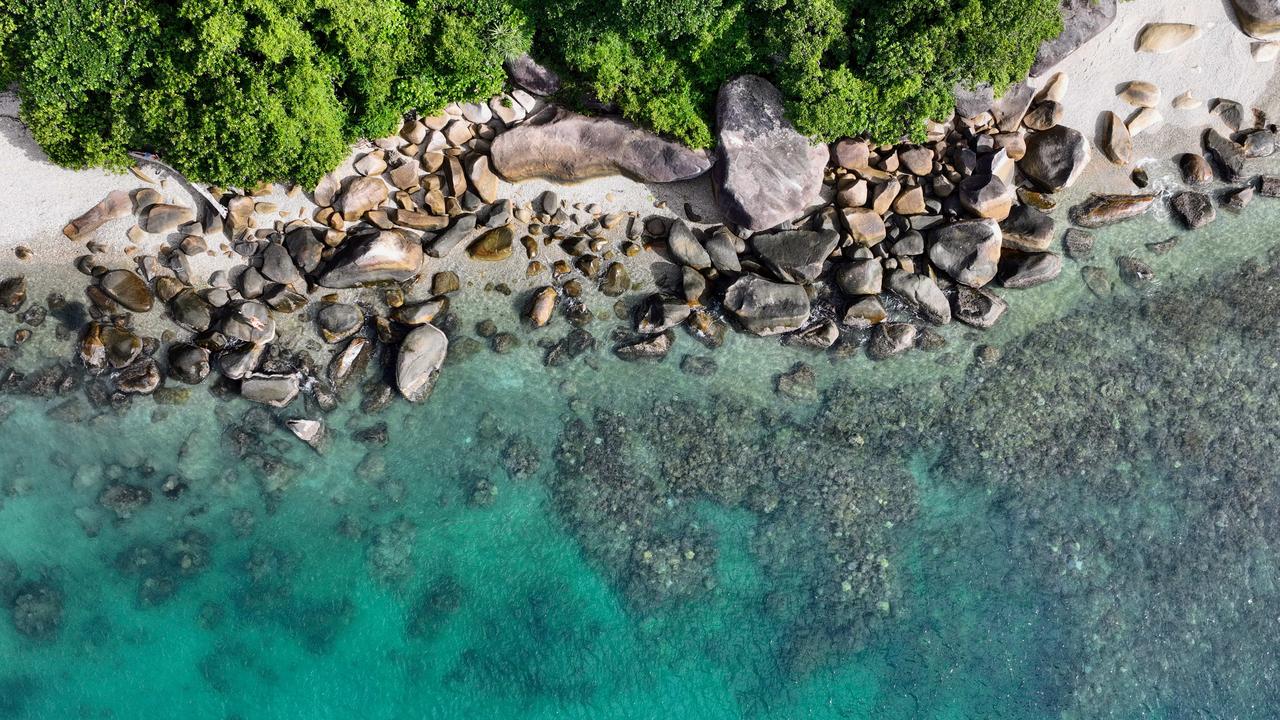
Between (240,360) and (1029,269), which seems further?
(1029,269)

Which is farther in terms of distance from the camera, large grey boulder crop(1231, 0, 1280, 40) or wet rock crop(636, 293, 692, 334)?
large grey boulder crop(1231, 0, 1280, 40)

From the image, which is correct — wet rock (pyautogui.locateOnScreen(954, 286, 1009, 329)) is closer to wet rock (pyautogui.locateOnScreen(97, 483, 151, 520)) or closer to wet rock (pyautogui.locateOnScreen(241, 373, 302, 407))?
wet rock (pyautogui.locateOnScreen(241, 373, 302, 407))

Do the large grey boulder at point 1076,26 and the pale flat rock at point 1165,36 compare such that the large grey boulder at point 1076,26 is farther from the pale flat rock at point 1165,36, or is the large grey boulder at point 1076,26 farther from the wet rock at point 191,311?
the wet rock at point 191,311

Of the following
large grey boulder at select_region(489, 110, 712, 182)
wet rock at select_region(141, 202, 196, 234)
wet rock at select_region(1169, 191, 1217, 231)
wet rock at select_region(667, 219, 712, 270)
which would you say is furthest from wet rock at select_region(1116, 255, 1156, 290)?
wet rock at select_region(141, 202, 196, 234)

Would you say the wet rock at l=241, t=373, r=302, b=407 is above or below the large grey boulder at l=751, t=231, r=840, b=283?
below

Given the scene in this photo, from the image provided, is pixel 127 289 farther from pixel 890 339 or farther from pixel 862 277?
pixel 890 339

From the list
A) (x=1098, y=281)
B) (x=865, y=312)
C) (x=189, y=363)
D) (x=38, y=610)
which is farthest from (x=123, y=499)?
(x=1098, y=281)

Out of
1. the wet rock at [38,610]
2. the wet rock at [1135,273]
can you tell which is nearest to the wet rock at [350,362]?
the wet rock at [38,610]
